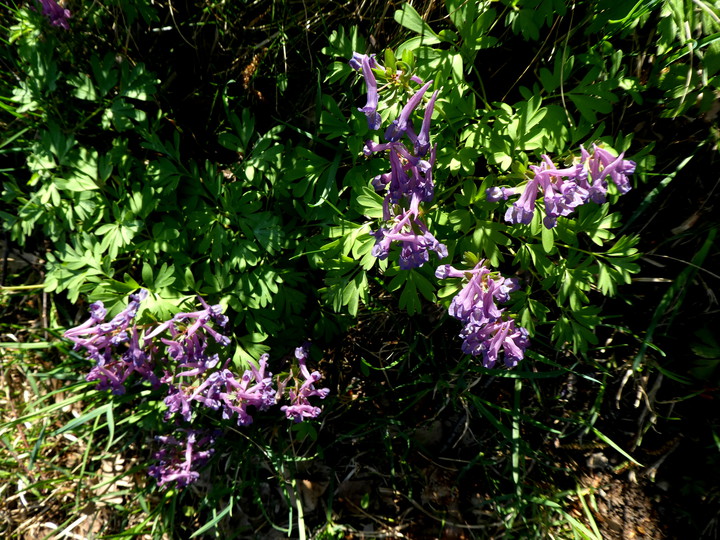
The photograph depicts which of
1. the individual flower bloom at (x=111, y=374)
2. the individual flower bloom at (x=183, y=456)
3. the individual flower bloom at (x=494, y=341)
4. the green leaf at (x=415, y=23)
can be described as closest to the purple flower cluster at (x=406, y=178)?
the green leaf at (x=415, y=23)

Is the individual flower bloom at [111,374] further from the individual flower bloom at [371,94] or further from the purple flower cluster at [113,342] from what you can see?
the individual flower bloom at [371,94]

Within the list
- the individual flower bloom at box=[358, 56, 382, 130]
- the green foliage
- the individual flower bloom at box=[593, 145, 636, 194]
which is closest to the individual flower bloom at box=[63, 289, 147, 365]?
the green foliage

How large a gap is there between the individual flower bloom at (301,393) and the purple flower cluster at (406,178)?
869mm

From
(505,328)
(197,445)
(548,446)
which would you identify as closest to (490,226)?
(505,328)

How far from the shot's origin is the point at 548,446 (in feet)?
9.09

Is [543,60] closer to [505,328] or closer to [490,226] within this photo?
[490,226]

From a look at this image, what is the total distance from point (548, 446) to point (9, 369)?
3682mm

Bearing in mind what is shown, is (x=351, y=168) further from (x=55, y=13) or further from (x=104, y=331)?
(x=55, y=13)

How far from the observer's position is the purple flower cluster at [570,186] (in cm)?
153

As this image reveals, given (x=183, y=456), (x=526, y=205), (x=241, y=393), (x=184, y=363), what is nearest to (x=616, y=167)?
(x=526, y=205)

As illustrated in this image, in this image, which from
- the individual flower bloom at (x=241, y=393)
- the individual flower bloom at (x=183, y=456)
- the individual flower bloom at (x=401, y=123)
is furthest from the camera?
the individual flower bloom at (x=183, y=456)

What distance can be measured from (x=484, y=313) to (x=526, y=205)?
41 cm

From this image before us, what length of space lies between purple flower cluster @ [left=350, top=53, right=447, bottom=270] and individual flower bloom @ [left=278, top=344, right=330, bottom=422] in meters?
0.87

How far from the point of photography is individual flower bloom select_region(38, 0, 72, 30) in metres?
2.23
